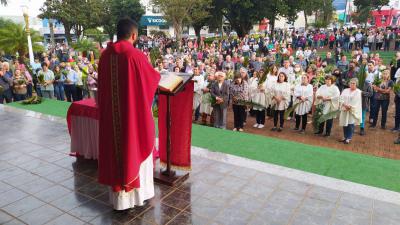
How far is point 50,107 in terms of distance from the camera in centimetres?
974

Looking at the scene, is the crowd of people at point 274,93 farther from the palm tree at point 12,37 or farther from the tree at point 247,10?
the tree at point 247,10

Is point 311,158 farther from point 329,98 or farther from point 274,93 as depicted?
point 274,93

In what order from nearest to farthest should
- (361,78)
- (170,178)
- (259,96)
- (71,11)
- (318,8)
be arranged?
(170,178) → (361,78) → (259,96) → (71,11) → (318,8)

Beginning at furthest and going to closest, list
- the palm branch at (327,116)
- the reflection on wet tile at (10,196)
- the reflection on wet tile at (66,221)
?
1. the palm branch at (327,116)
2. the reflection on wet tile at (10,196)
3. the reflection on wet tile at (66,221)

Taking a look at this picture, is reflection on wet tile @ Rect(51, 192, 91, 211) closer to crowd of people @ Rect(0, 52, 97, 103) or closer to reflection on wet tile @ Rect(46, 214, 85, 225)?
reflection on wet tile @ Rect(46, 214, 85, 225)

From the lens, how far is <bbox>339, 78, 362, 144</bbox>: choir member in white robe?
26.0 ft

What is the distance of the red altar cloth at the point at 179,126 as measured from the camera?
14.6ft

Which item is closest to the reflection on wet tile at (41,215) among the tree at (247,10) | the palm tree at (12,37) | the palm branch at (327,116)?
the palm branch at (327,116)

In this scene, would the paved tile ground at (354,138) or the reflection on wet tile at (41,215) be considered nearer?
the reflection on wet tile at (41,215)

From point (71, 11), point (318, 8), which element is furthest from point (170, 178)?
point (318, 8)

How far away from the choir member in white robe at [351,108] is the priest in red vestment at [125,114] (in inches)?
231

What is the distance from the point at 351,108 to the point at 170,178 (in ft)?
17.3

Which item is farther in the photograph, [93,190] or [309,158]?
[309,158]

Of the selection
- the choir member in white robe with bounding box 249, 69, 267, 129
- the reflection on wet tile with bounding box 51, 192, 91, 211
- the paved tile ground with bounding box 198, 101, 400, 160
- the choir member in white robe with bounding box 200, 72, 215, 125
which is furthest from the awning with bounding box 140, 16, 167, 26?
the reflection on wet tile with bounding box 51, 192, 91, 211
